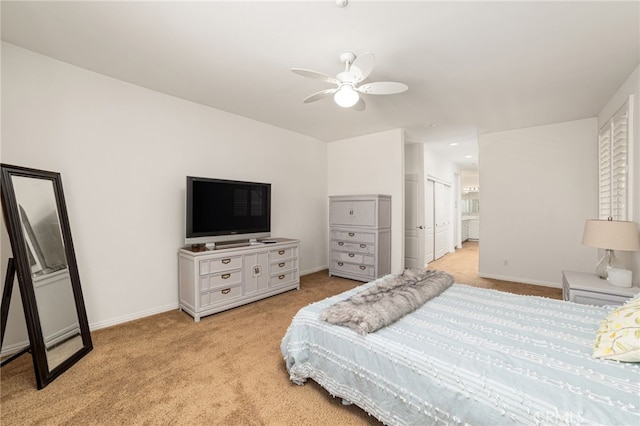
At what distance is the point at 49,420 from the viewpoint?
152cm

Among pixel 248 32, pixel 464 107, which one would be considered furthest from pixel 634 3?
pixel 248 32

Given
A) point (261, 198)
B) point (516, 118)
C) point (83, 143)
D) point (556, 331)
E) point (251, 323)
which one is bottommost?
point (251, 323)

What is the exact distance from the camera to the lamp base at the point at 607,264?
255 cm

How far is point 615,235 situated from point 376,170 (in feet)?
9.86

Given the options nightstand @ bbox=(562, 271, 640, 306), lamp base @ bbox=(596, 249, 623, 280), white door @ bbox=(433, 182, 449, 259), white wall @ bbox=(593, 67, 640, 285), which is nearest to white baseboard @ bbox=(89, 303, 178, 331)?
nightstand @ bbox=(562, 271, 640, 306)

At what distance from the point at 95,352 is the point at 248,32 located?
2895 millimetres

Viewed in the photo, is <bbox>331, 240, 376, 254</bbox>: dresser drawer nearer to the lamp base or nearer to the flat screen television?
the flat screen television

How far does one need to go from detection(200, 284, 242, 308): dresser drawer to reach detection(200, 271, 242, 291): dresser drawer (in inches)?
2.2

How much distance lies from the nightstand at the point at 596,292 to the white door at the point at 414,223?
2.73 meters

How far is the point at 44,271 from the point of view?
2043mm

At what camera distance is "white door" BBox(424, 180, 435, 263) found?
5.54 meters

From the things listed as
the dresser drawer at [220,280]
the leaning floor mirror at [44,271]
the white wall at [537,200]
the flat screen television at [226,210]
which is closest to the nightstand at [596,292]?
the white wall at [537,200]

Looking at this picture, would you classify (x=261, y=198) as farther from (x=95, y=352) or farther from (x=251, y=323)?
(x=95, y=352)

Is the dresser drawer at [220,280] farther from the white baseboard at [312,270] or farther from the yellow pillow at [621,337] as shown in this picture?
the yellow pillow at [621,337]
